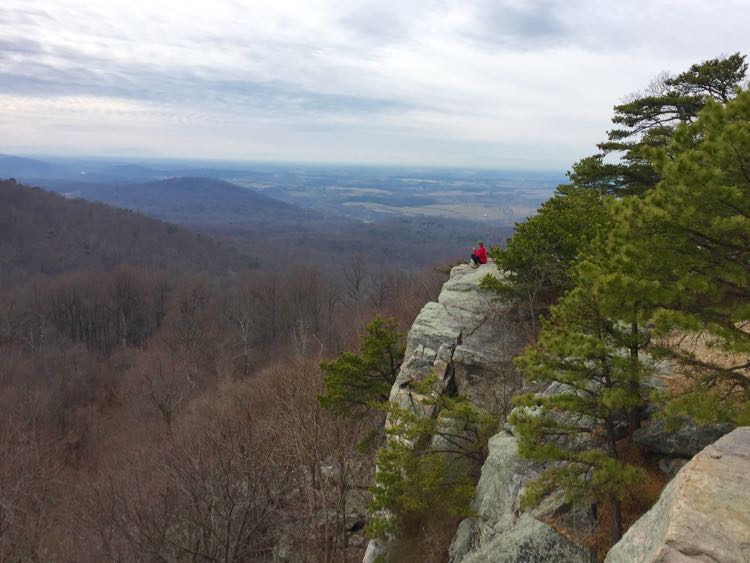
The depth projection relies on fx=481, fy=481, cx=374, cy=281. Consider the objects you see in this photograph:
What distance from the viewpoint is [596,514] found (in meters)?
8.12

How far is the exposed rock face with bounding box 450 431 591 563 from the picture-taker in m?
7.64

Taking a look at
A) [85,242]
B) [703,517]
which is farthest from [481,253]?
[85,242]

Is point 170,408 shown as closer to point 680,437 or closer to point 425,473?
point 425,473

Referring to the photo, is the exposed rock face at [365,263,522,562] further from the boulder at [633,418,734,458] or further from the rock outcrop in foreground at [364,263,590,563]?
the boulder at [633,418,734,458]

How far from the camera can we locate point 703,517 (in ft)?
15.3

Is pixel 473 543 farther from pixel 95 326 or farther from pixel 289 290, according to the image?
pixel 95 326

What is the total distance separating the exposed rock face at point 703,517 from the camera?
442 cm

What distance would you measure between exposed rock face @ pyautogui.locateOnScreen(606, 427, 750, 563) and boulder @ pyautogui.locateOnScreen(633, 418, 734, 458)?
2.41 meters

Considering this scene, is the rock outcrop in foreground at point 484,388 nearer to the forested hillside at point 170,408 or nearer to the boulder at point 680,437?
the boulder at point 680,437

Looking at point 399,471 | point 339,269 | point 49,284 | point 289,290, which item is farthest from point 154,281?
point 399,471

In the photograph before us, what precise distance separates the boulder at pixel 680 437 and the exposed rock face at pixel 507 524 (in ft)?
5.86

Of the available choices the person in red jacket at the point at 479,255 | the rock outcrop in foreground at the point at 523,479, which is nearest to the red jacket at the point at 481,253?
the person in red jacket at the point at 479,255

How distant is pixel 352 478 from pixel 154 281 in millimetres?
61261

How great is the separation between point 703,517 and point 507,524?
486 cm
